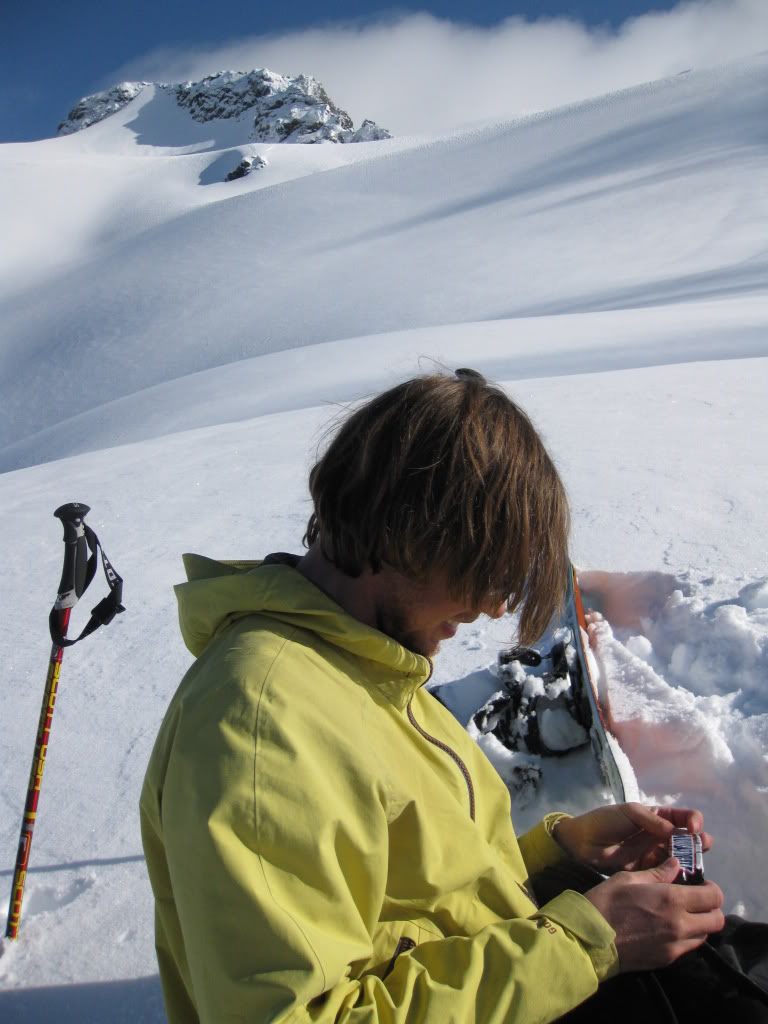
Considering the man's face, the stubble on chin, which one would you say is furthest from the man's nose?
the stubble on chin

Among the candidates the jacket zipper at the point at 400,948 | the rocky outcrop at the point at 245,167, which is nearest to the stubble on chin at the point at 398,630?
the jacket zipper at the point at 400,948

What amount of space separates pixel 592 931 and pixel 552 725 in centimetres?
108

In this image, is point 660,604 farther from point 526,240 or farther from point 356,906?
point 526,240

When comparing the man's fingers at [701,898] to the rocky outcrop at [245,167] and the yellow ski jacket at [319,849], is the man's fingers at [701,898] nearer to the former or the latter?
the yellow ski jacket at [319,849]

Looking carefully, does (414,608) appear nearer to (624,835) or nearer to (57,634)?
(624,835)

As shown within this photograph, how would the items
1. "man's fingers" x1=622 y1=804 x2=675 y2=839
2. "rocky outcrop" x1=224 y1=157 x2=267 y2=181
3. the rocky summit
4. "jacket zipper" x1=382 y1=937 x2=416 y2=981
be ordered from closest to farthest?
1. "jacket zipper" x1=382 y1=937 x2=416 y2=981
2. "man's fingers" x1=622 y1=804 x2=675 y2=839
3. "rocky outcrop" x1=224 y1=157 x2=267 y2=181
4. the rocky summit

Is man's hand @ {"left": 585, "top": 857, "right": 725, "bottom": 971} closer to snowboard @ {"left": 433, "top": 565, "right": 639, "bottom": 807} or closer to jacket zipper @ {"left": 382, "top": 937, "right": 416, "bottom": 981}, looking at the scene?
jacket zipper @ {"left": 382, "top": 937, "right": 416, "bottom": 981}

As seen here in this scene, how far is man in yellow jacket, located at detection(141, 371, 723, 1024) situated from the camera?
35.7 inches

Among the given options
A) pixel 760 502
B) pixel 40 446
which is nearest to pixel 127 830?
pixel 760 502

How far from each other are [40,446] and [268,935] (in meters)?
9.32

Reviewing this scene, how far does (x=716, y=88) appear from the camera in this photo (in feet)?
80.1

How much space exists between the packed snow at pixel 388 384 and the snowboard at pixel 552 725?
2cm

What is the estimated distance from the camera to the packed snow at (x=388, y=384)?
6.70ft

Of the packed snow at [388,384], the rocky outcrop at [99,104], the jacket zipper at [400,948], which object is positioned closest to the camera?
the jacket zipper at [400,948]
